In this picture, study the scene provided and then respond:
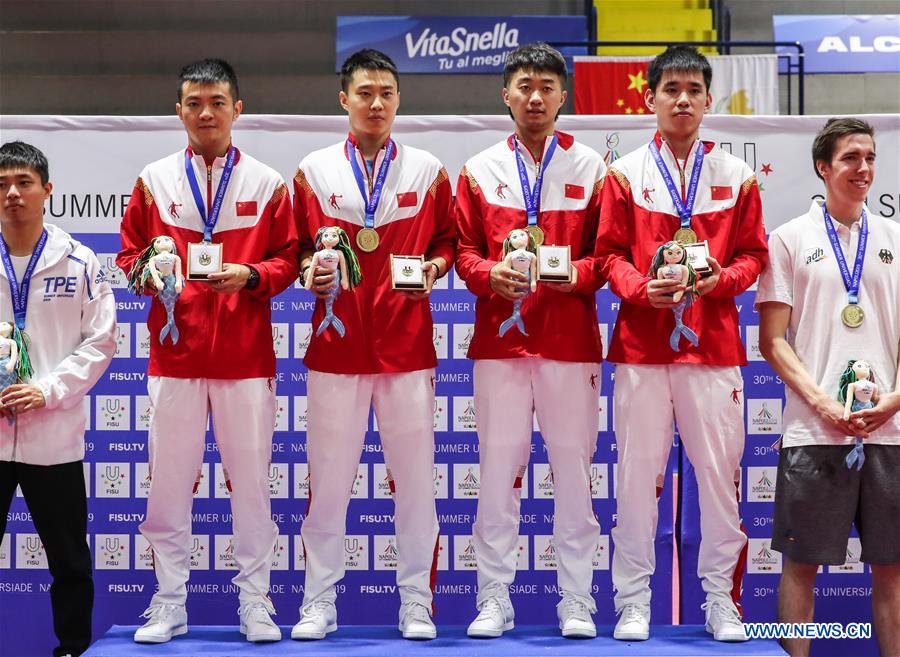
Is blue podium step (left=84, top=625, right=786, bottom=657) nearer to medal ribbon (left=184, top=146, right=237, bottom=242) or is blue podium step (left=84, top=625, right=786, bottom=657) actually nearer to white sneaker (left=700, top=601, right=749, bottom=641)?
white sneaker (left=700, top=601, right=749, bottom=641)

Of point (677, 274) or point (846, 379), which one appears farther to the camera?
point (846, 379)

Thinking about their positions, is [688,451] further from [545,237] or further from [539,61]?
[539,61]

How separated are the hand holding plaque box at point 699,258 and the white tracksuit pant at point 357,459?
1227mm

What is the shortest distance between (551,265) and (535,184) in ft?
1.55

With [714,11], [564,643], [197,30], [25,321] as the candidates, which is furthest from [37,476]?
[714,11]

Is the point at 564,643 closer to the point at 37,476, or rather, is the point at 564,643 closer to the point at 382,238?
the point at 382,238

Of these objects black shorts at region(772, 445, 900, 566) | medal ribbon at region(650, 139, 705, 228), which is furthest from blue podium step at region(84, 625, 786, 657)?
medal ribbon at region(650, 139, 705, 228)

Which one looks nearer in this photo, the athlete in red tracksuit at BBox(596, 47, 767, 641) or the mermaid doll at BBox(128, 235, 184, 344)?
the mermaid doll at BBox(128, 235, 184, 344)

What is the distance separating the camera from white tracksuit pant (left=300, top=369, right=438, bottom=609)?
4.18 metres

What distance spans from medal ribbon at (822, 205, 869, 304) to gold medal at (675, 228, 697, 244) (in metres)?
0.69

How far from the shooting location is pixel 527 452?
4.26 m

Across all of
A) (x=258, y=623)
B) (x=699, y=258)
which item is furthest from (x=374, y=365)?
(x=699, y=258)

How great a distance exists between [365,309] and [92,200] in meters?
1.99

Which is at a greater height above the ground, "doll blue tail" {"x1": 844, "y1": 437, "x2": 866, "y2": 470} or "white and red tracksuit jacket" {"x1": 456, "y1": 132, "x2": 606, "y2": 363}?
"white and red tracksuit jacket" {"x1": 456, "y1": 132, "x2": 606, "y2": 363}
